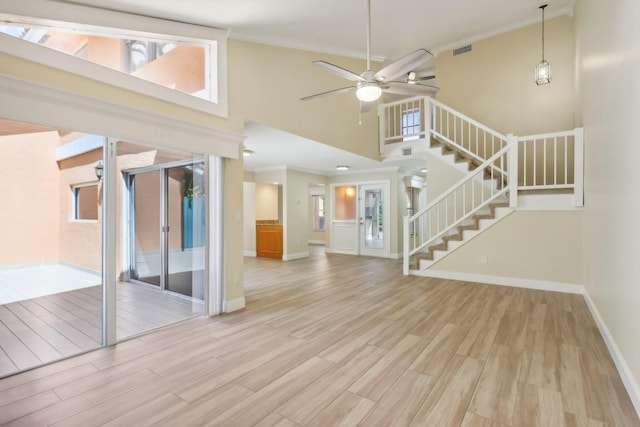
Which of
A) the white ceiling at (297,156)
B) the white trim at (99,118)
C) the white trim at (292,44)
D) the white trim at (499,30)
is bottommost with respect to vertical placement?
the white trim at (99,118)

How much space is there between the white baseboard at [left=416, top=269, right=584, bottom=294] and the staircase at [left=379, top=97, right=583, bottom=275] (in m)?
0.25

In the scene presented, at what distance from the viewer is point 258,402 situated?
1997mm

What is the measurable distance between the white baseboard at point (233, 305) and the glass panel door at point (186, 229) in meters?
0.32

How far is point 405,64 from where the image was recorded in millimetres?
2670

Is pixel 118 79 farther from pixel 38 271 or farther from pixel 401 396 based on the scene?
pixel 401 396

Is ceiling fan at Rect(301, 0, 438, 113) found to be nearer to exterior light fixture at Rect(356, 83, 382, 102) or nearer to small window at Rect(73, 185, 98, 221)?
exterior light fixture at Rect(356, 83, 382, 102)

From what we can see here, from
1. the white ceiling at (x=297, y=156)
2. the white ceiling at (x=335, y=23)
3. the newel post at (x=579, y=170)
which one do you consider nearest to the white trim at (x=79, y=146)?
the white ceiling at (x=335, y=23)

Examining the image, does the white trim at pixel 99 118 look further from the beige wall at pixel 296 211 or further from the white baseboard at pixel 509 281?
the beige wall at pixel 296 211

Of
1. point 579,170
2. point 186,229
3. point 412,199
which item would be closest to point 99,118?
point 186,229

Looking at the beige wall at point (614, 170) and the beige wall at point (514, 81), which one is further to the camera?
the beige wall at point (514, 81)

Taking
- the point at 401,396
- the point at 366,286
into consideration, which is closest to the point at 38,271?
the point at 401,396

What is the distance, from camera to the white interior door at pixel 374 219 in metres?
8.34

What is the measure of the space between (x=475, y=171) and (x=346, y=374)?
4412 millimetres

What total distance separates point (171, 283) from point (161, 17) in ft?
11.1
